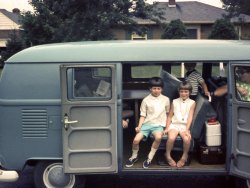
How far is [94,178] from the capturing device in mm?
6812

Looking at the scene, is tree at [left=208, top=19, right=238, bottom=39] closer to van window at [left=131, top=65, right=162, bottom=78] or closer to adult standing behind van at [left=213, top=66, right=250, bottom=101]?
van window at [left=131, top=65, right=162, bottom=78]

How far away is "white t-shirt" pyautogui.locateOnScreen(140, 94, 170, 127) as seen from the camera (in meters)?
5.93

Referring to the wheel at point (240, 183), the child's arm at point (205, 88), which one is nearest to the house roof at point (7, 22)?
the child's arm at point (205, 88)

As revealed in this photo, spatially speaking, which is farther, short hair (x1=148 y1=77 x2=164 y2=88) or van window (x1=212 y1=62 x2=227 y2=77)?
van window (x1=212 y1=62 x2=227 y2=77)

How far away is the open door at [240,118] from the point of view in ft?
17.0

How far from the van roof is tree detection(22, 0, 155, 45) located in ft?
43.6

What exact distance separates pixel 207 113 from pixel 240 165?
948 mm

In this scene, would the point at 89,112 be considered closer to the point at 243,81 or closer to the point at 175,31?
the point at 243,81

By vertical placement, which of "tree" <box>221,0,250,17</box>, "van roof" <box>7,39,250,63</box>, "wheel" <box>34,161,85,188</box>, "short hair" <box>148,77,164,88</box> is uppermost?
"tree" <box>221,0,250,17</box>

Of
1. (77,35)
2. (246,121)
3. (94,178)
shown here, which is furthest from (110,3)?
(246,121)

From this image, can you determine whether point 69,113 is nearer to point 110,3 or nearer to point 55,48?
point 55,48

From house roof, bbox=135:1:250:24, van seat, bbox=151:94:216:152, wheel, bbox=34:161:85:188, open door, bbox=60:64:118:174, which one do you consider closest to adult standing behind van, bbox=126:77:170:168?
van seat, bbox=151:94:216:152

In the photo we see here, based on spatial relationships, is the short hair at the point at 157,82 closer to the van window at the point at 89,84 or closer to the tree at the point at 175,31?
the van window at the point at 89,84

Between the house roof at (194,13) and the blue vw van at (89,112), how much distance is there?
91.7 ft
